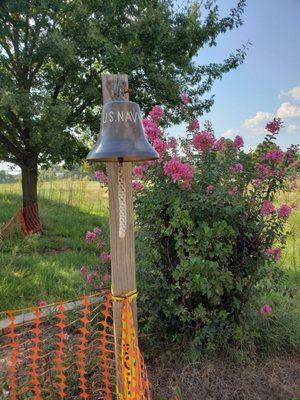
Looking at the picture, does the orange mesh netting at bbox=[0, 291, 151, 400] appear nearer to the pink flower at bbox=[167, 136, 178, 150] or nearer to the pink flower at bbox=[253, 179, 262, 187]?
the pink flower at bbox=[167, 136, 178, 150]

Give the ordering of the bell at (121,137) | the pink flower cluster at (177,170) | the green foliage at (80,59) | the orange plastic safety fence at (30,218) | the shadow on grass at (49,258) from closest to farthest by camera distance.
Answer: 1. the bell at (121,137)
2. the pink flower cluster at (177,170)
3. the shadow on grass at (49,258)
4. the green foliage at (80,59)
5. the orange plastic safety fence at (30,218)

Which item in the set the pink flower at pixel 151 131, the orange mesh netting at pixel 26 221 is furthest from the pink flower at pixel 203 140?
the orange mesh netting at pixel 26 221

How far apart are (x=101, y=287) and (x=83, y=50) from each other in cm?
607

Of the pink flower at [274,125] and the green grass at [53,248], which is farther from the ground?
the pink flower at [274,125]

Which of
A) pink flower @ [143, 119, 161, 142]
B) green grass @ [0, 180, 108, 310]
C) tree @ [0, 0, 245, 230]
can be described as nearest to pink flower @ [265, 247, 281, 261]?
pink flower @ [143, 119, 161, 142]

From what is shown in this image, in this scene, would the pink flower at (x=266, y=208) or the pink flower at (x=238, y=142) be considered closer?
the pink flower at (x=266, y=208)

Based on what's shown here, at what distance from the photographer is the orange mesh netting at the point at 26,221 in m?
8.22

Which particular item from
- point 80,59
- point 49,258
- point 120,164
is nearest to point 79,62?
point 80,59

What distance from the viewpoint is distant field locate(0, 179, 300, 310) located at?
4.84 metres

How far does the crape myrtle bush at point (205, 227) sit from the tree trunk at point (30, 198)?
5960mm

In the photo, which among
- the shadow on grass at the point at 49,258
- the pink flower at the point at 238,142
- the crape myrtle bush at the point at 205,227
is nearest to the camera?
the crape myrtle bush at the point at 205,227

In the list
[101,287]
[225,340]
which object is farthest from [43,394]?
[225,340]

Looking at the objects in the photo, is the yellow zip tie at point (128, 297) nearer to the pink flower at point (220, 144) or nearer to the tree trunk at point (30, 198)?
the pink flower at point (220, 144)

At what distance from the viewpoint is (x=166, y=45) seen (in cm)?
840
